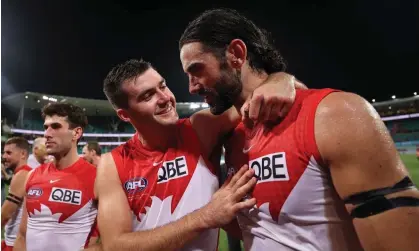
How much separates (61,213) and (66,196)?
16 cm

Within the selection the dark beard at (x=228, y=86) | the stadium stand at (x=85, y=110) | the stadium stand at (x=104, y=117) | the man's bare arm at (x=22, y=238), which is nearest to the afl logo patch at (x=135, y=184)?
the dark beard at (x=228, y=86)

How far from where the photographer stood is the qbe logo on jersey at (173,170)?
1.92 m

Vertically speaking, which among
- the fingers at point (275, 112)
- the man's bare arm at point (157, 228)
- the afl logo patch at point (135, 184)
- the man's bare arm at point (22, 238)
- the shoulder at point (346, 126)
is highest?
the fingers at point (275, 112)

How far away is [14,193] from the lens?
159 inches

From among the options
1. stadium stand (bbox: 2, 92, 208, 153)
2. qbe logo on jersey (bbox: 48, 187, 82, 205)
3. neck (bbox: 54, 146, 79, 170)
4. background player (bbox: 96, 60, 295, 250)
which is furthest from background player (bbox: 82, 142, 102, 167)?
stadium stand (bbox: 2, 92, 208, 153)

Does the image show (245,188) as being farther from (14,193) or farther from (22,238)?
(14,193)

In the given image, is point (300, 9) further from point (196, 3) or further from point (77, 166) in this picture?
point (77, 166)

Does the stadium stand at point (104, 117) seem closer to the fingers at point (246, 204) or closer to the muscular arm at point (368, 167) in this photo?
the fingers at point (246, 204)

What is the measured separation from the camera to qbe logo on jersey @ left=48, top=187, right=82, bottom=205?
10.8 ft

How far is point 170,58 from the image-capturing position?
24.3 metres

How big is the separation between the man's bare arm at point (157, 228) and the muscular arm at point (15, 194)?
8.33 ft

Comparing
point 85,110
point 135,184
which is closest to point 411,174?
point 135,184

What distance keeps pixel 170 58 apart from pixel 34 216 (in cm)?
2173

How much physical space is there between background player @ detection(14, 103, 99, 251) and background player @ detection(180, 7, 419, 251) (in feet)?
7.33
